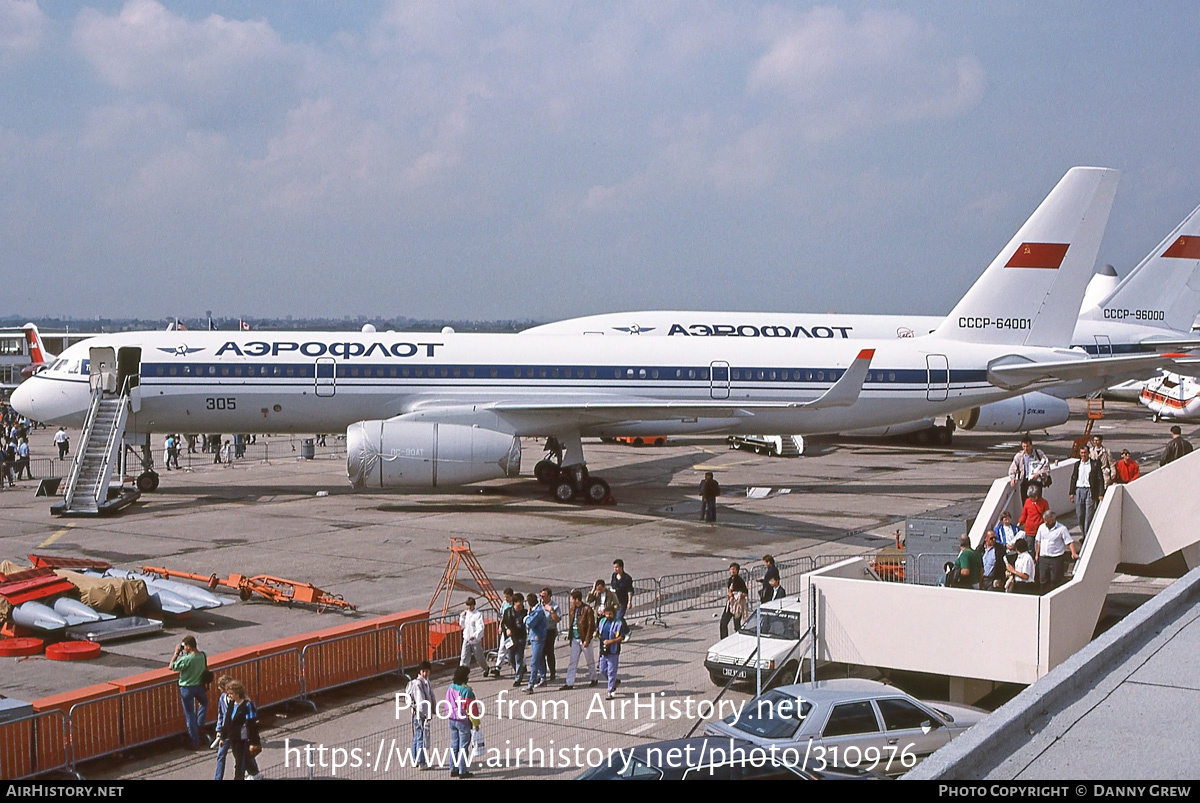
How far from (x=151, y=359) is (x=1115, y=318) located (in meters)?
38.9

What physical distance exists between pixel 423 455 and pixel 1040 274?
1980 cm

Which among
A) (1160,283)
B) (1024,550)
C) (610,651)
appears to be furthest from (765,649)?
(1160,283)

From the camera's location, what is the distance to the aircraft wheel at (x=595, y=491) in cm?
3162

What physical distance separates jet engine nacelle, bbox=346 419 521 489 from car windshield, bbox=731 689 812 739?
17.4 metres

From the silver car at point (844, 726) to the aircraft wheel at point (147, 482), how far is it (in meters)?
24.6

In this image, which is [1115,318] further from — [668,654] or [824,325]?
[668,654]

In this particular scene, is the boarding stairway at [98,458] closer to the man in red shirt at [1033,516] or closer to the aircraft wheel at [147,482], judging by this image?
the aircraft wheel at [147,482]

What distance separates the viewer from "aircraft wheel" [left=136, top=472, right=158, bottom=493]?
107 ft

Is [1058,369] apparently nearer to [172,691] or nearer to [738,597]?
[738,597]

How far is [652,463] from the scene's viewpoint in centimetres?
4238

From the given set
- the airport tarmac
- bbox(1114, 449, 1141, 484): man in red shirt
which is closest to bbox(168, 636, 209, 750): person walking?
the airport tarmac

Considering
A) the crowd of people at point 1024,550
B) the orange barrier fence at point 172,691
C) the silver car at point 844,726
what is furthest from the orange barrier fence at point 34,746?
the crowd of people at point 1024,550

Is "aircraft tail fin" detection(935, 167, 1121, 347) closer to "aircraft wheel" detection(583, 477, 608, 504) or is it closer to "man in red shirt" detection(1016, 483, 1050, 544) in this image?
"aircraft wheel" detection(583, 477, 608, 504)
